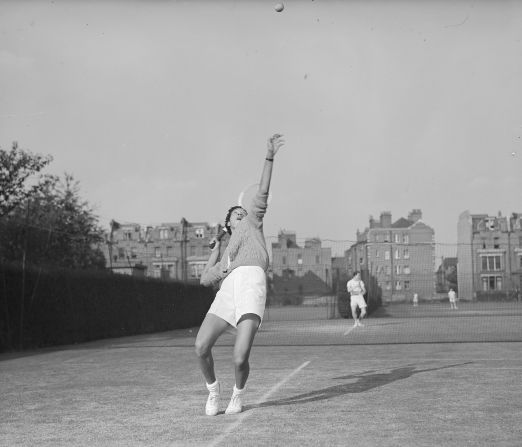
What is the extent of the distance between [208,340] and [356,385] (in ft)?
9.27

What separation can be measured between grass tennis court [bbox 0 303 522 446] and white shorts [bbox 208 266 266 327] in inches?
35.7

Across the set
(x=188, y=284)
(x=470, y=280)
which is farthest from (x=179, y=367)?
(x=470, y=280)

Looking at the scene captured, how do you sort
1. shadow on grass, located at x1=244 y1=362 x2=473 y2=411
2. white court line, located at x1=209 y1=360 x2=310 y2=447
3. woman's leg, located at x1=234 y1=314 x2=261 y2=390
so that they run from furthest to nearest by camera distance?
shadow on grass, located at x1=244 y1=362 x2=473 y2=411 → woman's leg, located at x1=234 y1=314 x2=261 y2=390 → white court line, located at x1=209 y1=360 x2=310 y2=447

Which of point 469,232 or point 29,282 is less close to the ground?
point 469,232

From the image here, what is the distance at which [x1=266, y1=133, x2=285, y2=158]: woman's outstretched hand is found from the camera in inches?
275

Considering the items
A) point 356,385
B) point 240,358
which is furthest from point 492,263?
point 240,358

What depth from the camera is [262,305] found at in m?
6.96

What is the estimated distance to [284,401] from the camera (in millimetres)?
7828

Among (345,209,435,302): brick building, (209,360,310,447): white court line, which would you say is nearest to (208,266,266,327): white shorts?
(209,360,310,447): white court line

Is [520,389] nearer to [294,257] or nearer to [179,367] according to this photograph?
[179,367]

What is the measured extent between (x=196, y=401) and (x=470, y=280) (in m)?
50.0

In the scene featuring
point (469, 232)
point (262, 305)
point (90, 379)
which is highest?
point (469, 232)

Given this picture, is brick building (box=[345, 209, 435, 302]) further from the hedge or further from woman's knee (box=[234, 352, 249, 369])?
woman's knee (box=[234, 352, 249, 369])

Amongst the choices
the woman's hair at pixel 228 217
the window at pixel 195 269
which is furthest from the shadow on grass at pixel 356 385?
the window at pixel 195 269
